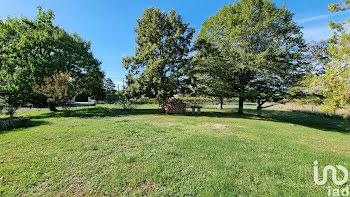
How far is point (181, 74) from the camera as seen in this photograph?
42.3 feet

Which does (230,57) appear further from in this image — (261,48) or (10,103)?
(10,103)

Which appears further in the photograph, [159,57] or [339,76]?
[159,57]

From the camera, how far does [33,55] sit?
10.4m

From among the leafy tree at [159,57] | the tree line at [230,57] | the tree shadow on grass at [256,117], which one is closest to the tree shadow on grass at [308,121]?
the tree shadow on grass at [256,117]

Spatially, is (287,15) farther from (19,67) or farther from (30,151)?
(19,67)

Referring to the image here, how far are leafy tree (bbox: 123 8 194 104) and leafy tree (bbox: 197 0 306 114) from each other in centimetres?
359

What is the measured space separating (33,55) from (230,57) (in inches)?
611

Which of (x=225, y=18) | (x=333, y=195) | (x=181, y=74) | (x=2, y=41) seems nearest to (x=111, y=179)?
(x=333, y=195)

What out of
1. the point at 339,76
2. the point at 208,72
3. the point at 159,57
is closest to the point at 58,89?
the point at 159,57

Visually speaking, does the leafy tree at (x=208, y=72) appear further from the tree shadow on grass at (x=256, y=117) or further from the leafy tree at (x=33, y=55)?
the leafy tree at (x=33, y=55)

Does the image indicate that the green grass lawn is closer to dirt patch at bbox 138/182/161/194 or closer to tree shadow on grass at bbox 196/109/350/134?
dirt patch at bbox 138/182/161/194

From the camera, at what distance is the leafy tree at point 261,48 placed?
36.5 ft

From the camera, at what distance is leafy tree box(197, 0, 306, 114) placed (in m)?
11.1

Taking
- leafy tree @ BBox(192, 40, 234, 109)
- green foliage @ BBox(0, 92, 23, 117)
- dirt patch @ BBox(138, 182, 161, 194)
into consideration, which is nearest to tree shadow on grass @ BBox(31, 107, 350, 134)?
green foliage @ BBox(0, 92, 23, 117)
